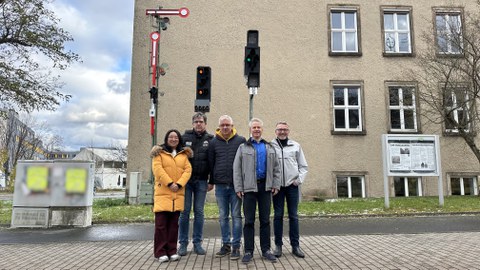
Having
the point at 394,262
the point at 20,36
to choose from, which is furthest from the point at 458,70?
the point at 20,36

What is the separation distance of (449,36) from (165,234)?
12597 mm

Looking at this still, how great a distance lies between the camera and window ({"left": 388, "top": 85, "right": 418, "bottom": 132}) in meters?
15.5

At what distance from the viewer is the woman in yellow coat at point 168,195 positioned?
547cm

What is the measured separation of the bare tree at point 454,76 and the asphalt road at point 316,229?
16.2 ft

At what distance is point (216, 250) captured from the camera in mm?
6133

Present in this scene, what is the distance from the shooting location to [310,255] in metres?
5.75

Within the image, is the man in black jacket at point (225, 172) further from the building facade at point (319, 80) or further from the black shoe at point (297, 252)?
the building facade at point (319, 80)

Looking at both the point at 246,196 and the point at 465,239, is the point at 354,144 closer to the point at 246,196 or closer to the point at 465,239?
the point at 465,239

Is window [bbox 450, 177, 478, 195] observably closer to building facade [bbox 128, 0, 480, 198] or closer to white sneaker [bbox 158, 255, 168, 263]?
building facade [bbox 128, 0, 480, 198]

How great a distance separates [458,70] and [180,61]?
10506 millimetres

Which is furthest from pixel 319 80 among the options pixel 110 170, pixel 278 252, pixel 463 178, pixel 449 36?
pixel 110 170

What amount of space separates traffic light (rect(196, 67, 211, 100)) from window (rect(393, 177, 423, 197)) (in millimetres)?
9770

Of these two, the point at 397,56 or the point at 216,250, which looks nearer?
the point at 216,250

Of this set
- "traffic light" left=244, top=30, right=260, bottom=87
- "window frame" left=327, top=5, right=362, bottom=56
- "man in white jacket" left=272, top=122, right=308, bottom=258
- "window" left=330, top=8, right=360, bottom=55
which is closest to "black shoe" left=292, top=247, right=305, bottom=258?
"man in white jacket" left=272, top=122, right=308, bottom=258
